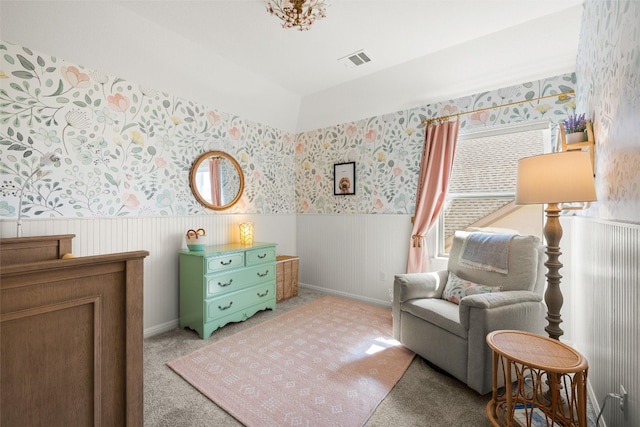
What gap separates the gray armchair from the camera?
1747 millimetres

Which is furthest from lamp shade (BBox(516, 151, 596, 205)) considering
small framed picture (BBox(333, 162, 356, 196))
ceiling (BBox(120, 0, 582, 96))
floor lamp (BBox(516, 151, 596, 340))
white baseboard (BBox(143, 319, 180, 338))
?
white baseboard (BBox(143, 319, 180, 338))

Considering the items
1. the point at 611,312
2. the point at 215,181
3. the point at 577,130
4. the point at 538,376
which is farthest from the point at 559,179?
the point at 215,181

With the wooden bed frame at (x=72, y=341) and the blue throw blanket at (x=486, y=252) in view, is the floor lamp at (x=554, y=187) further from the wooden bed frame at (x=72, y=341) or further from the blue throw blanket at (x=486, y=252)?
the wooden bed frame at (x=72, y=341)

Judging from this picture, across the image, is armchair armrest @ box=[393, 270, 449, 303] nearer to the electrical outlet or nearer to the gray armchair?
the gray armchair

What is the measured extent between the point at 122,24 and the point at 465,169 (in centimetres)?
340

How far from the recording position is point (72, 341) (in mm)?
952

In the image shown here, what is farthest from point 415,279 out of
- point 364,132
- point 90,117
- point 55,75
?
point 55,75

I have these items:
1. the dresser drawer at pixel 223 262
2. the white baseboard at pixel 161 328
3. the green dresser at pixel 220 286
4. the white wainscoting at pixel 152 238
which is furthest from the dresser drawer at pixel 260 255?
the white baseboard at pixel 161 328

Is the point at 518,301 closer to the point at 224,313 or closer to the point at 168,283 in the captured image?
the point at 224,313

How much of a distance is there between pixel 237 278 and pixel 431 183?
2.31 m

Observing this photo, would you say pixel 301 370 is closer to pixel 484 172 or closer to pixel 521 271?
pixel 521 271

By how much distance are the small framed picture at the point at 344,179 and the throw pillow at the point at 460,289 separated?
1.74 metres

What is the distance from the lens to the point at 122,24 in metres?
2.23

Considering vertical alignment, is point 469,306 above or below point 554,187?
below
